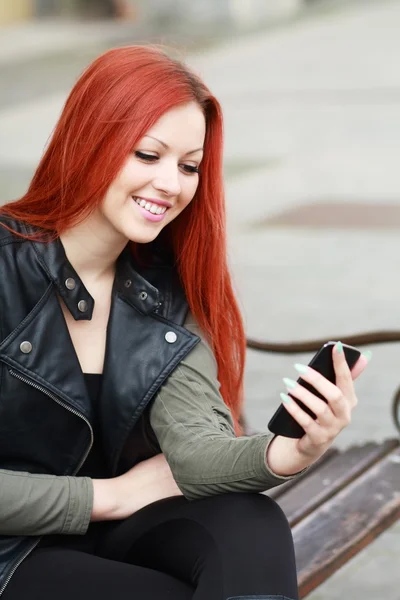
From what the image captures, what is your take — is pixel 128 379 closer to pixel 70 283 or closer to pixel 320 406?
pixel 70 283

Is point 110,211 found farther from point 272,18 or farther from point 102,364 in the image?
point 272,18

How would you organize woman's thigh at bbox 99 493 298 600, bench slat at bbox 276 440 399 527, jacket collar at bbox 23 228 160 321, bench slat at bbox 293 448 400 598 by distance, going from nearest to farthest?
woman's thigh at bbox 99 493 298 600, jacket collar at bbox 23 228 160 321, bench slat at bbox 293 448 400 598, bench slat at bbox 276 440 399 527

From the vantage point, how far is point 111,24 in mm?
17297

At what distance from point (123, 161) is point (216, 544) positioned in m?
0.76

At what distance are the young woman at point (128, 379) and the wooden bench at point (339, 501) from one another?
52 centimetres

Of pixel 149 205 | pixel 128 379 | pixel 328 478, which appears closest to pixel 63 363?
pixel 128 379

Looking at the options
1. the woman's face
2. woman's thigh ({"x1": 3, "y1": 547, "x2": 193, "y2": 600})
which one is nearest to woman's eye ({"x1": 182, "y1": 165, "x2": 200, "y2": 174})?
the woman's face

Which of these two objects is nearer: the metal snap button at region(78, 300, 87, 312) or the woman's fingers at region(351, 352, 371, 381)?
the woman's fingers at region(351, 352, 371, 381)

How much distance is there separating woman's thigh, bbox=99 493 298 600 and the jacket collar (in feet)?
1.38

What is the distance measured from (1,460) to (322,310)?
3.72m

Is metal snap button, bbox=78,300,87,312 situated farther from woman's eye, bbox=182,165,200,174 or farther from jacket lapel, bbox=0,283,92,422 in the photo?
woman's eye, bbox=182,165,200,174

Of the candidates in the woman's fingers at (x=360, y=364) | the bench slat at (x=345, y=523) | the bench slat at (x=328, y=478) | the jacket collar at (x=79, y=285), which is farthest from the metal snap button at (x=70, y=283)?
the bench slat at (x=328, y=478)

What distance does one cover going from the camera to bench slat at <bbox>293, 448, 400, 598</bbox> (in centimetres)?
297

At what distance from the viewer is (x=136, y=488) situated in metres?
2.62
